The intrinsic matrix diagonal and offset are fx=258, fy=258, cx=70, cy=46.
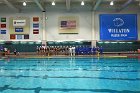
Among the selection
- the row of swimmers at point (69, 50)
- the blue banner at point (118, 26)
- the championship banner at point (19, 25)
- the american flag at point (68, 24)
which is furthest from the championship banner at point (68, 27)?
the championship banner at point (19, 25)

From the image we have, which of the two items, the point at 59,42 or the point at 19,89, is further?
the point at 59,42

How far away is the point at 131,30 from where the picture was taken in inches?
947

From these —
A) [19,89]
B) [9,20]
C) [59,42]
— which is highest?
[9,20]

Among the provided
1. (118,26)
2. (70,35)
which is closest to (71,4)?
(70,35)

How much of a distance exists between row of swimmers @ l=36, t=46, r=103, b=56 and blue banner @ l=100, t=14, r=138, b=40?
194 centimetres

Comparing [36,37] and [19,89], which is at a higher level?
[36,37]

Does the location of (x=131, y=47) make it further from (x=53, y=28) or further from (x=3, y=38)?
(x=3, y=38)

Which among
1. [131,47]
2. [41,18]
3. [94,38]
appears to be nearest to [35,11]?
[41,18]

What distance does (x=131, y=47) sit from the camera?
24.1 meters

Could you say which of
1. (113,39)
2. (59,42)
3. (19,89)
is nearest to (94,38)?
(113,39)

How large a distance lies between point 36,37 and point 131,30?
892 cm

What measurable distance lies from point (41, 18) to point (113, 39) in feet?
23.2

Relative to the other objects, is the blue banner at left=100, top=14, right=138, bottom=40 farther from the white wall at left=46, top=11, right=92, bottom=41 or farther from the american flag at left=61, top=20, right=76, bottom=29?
the american flag at left=61, top=20, right=76, bottom=29

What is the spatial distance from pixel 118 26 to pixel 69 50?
5.32 m
